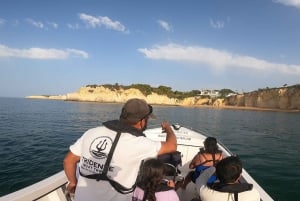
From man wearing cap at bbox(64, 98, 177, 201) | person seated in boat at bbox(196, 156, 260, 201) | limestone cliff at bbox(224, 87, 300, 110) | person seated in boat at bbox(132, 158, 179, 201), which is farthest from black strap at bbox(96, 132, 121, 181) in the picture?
limestone cliff at bbox(224, 87, 300, 110)

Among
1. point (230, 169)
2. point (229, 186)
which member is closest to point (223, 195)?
point (229, 186)

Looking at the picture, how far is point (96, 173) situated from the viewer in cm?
257

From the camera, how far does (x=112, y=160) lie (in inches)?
99.4

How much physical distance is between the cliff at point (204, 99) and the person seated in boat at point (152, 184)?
93971mm

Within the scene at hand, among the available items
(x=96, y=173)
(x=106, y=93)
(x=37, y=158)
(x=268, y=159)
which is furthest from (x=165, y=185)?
(x=106, y=93)

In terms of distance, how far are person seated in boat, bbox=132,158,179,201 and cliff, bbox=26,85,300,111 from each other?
308 ft

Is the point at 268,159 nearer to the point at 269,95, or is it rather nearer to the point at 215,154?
the point at 215,154

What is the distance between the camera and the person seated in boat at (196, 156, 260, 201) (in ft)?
10.5

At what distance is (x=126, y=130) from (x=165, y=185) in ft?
2.58

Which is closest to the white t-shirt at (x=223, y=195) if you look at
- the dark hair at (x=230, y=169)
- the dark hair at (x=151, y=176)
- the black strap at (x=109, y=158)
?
the dark hair at (x=230, y=169)

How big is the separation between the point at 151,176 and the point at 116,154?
461 millimetres

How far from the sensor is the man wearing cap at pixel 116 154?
253 cm

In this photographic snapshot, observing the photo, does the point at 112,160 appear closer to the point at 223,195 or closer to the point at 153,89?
the point at 223,195

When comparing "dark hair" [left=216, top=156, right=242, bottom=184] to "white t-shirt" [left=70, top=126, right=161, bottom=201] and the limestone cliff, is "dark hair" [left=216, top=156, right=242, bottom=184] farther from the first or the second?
the limestone cliff
